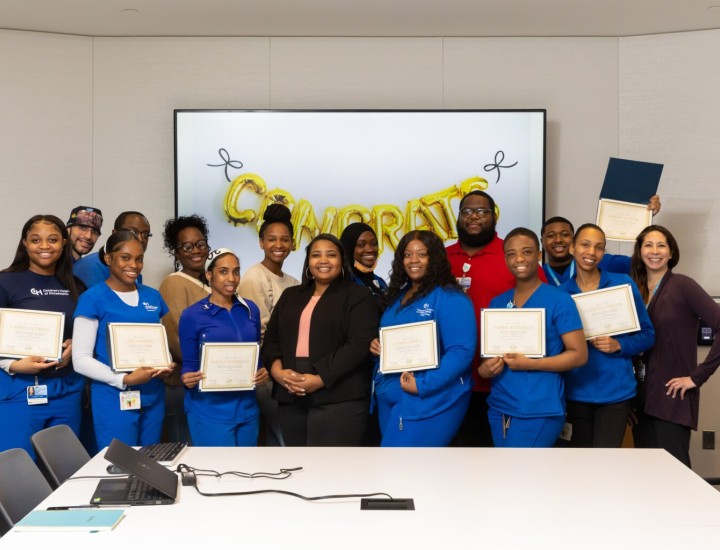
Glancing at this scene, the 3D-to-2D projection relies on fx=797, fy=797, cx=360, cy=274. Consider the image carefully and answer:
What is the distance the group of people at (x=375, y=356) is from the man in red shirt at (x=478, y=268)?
0.04 feet

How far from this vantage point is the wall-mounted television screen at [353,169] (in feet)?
18.6

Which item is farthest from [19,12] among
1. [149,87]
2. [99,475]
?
[99,475]

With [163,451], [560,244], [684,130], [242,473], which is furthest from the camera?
[684,130]

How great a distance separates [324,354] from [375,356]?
27cm

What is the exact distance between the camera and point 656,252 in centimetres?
399

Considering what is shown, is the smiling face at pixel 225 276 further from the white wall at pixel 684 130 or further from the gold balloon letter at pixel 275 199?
the white wall at pixel 684 130

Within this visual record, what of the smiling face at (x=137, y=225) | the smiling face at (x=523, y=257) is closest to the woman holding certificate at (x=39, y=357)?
the smiling face at (x=137, y=225)

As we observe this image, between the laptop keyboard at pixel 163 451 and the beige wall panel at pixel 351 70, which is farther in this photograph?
the beige wall panel at pixel 351 70

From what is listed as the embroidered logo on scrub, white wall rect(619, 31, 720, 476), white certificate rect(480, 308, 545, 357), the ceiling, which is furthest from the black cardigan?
white wall rect(619, 31, 720, 476)

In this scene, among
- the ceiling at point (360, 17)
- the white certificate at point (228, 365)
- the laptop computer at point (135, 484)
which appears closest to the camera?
the laptop computer at point (135, 484)

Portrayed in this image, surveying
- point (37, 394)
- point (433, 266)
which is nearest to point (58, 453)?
point (37, 394)

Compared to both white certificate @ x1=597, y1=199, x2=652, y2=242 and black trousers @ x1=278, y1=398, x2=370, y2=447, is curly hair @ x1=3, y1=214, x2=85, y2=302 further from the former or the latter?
white certificate @ x1=597, y1=199, x2=652, y2=242

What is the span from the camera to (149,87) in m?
5.75

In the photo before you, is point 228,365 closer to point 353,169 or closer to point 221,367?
point 221,367
